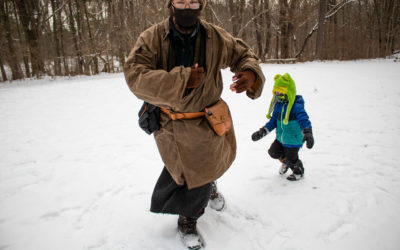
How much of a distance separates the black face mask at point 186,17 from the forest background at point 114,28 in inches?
586

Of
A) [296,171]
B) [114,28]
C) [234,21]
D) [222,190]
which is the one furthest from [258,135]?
[114,28]

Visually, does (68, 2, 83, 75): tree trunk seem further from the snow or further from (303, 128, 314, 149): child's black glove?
(303, 128, 314, 149): child's black glove

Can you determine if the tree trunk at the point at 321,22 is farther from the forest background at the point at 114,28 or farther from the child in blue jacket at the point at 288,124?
the child in blue jacket at the point at 288,124

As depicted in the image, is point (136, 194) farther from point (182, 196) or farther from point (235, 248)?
point (235, 248)

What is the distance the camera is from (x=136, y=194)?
236 centimetres

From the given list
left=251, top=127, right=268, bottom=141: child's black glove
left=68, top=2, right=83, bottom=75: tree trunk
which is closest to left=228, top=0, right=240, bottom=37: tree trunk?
left=68, top=2, right=83, bottom=75: tree trunk

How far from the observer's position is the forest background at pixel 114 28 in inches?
564

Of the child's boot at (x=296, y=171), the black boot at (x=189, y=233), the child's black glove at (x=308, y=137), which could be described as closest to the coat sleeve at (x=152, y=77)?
the black boot at (x=189, y=233)

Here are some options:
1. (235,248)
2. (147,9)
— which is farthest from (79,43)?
(235,248)

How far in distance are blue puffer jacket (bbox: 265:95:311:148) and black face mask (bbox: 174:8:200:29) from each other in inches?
57.0

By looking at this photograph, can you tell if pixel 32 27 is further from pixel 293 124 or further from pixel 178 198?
pixel 293 124

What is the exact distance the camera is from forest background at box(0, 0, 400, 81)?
14336 millimetres

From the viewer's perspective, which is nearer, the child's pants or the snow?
the snow

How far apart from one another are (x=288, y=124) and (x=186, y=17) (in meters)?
1.61
